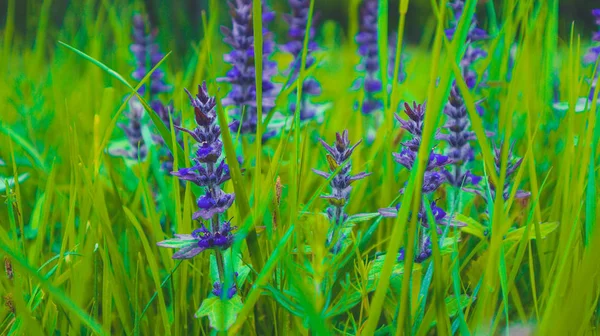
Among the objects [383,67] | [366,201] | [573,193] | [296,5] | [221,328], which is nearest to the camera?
[221,328]

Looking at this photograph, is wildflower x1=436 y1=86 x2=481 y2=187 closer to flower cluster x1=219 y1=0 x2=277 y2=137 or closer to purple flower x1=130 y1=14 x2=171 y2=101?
flower cluster x1=219 y1=0 x2=277 y2=137

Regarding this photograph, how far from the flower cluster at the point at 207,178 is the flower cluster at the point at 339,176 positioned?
196 mm

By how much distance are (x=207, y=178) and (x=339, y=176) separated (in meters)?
0.26

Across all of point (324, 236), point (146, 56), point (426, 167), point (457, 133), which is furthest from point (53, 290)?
point (146, 56)

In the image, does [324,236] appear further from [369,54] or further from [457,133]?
[369,54]

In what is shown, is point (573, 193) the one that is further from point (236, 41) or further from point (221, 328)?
point (236, 41)

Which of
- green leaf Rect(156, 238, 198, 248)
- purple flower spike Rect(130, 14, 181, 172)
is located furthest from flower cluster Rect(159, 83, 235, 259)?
purple flower spike Rect(130, 14, 181, 172)

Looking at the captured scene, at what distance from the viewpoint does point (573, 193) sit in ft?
3.75

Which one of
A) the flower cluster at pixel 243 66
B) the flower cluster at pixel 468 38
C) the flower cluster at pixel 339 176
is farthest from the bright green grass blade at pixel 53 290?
the flower cluster at pixel 468 38

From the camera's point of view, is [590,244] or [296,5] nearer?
[590,244]

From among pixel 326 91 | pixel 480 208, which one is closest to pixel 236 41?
pixel 480 208

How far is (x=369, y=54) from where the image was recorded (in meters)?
2.93

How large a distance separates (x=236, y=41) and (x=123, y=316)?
1.11 m

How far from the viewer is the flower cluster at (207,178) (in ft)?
3.32
